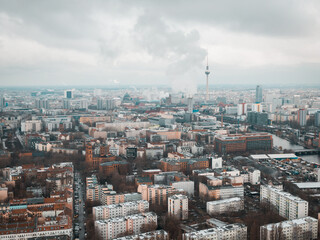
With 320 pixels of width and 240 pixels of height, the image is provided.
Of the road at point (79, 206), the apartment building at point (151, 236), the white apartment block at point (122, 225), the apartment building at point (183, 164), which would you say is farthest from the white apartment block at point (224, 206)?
the apartment building at point (183, 164)

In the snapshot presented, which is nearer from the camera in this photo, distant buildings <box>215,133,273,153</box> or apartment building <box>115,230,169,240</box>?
apartment building <box>115,230,169,240</box>

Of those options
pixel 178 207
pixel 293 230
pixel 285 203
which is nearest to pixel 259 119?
pixel 285 203

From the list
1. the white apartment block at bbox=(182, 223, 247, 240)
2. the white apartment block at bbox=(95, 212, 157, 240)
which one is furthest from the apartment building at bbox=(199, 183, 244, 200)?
the white apartment block at bbox=(182, 223, 247, 240)

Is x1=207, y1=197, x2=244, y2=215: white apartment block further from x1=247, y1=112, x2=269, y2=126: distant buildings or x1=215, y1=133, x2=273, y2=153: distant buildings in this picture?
x1=247, y1=112, x2=269, y2=126: distant buildings

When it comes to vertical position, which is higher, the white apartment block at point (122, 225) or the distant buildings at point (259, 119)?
the distant buildings at point (259, 119)

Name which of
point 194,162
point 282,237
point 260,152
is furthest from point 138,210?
point 260,152

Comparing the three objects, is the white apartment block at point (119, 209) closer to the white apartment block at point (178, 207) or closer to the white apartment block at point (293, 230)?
the white apartment block at point (178, 207)
